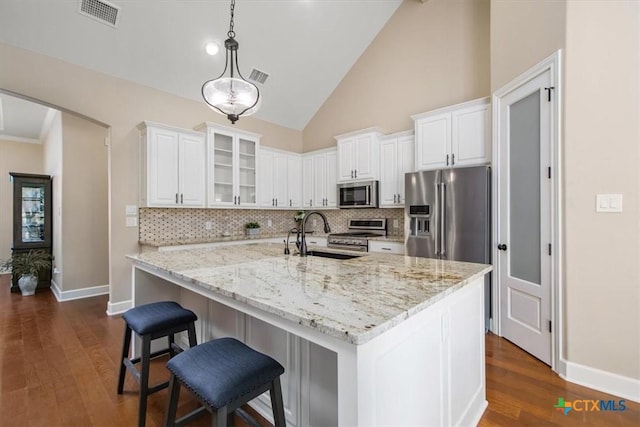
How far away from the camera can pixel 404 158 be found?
393 centimetres

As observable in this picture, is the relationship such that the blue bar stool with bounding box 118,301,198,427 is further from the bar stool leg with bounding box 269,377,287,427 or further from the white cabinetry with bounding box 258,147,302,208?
the white cabinetry with bounding box 258,147,302,208

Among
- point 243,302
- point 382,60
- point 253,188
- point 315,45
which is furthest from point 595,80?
point 253,188

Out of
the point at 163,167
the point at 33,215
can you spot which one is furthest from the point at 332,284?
the point at 33,215

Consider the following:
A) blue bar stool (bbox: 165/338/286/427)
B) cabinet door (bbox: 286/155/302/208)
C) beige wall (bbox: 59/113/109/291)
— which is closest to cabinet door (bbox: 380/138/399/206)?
cabinet door (bbox: 286/155/302/208)

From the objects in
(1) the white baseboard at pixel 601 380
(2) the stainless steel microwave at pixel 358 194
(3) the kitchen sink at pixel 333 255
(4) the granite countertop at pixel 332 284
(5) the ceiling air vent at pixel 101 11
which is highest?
(5) the ceiling air vent at pixel 101 11

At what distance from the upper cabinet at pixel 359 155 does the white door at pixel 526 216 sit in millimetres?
1656

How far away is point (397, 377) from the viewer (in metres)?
1.00

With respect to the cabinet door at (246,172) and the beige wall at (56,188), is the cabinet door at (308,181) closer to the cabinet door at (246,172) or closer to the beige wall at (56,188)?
the cabinet door at (246,172)

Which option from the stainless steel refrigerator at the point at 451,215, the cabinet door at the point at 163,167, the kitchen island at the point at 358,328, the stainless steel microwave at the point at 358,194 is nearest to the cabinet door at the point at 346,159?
the stainless steel microwave at the point at 358,194

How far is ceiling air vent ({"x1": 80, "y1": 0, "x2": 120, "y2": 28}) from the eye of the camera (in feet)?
9.35

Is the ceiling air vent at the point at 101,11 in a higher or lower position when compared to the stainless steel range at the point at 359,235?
higher

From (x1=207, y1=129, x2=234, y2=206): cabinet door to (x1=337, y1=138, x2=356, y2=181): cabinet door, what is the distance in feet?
5.53

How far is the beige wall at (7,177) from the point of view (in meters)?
5.81

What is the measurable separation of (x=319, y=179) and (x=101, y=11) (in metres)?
3.46
